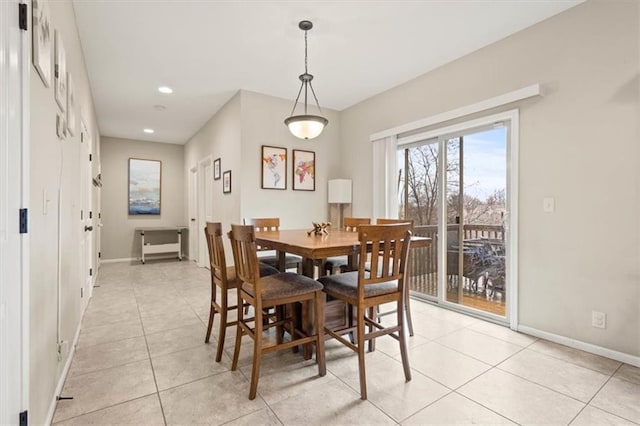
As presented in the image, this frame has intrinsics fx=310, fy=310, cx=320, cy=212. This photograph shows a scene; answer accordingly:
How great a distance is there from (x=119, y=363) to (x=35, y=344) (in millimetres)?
980

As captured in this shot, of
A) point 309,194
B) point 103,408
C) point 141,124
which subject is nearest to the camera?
point 103,408

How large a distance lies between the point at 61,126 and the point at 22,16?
2.93 ft

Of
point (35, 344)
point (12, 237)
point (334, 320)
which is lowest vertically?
point (334, 320)

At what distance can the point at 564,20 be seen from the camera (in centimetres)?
247

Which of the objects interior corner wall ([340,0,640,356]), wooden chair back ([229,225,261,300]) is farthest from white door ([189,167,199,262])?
interior corner wall ([340,0,640,356])

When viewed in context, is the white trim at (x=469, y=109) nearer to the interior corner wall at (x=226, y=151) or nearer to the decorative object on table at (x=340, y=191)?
the decorative object on table at (x=340, y=191)

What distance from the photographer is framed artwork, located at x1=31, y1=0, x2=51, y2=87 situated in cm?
128

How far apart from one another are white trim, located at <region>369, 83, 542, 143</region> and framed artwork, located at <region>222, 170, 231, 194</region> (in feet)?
7.15

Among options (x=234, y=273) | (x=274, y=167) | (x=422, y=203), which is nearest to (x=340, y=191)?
(x=274, y=167)

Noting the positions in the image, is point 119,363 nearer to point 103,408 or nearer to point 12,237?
point 103,408

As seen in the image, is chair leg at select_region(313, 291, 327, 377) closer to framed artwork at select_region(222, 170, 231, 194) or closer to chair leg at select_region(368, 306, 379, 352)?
chair leg at select_region(368, 306, 379, 352)

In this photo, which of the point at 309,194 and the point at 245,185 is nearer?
the point at 245,185

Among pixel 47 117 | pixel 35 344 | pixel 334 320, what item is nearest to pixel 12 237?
pixel 35 344

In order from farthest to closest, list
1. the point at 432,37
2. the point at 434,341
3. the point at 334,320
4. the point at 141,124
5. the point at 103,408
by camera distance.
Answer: the point at 141,124 → the point at 432,37 → the point at 434,341 → the point at 334,320 → the point at 103,408
